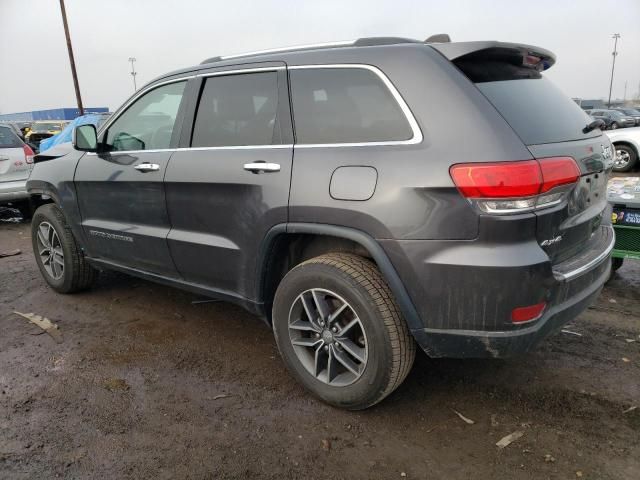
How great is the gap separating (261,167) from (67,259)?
2.52m

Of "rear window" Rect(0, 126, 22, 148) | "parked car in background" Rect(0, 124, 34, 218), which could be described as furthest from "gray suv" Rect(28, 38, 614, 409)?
"rear window" Rect(0, 126, 22, 148)

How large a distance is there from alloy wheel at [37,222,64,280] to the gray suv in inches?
60.6

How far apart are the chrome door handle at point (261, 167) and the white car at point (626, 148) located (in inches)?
446

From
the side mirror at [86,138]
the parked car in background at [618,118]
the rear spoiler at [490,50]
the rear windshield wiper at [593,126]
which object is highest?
the rear spoiler at [490,50]

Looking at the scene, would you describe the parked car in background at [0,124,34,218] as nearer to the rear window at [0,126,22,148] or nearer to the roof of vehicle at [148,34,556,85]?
the rear window at [0,126,22,148]

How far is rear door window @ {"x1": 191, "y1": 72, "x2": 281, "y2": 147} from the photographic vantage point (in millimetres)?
2922

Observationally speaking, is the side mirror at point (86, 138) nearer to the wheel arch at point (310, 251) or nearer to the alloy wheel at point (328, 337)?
the wheel arch at point (310, 251)

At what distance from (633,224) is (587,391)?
184cm

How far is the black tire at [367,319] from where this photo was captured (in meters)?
2.45

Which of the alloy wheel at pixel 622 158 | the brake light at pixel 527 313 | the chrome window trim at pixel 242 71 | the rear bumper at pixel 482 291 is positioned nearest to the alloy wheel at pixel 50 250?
the chrome window trim at pixel 242 71

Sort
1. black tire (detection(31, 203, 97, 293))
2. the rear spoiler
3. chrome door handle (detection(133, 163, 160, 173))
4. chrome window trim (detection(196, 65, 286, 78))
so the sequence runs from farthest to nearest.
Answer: black tire (detection(31, 203, 97, 293)) → chrome door handle (detection(133, 163, 160, 173)) → chrome window trim (detection(196, 65, 286, 78)) → the rear spoiler

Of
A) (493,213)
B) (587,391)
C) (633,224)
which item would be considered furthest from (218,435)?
(633,224)

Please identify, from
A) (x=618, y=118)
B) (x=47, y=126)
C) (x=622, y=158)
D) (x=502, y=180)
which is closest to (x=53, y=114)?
(x=47, y=126)

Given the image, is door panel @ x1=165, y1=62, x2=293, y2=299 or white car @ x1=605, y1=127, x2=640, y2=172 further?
white car @ x1=605, y1=127, x2=640, y2=172
